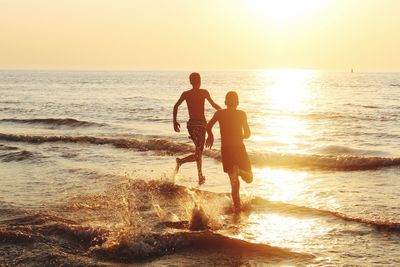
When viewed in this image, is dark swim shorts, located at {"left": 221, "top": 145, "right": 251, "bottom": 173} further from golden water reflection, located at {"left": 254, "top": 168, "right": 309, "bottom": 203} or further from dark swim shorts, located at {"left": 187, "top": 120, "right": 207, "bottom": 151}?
golden water reflection, located at {"left": 254, "top": 168, "right": 309, "bottom": 203}

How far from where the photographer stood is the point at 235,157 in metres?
8.52

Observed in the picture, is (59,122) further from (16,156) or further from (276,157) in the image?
(276,157)

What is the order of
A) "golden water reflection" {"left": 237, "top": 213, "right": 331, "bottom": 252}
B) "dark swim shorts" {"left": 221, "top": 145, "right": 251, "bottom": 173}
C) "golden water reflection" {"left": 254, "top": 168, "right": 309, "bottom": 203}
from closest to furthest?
"golden water reflection" {"left": 237, "top": 213, "right": 331, "bottom": 252} → "dark swim shorts" {"left": 221, "top": 145, "right": 251, "bottom": 173} → "golden water reflection" {"left": 254, "top": 168, "right": 309, "bottom": 203}

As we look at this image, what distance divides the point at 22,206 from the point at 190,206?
332 centimetres

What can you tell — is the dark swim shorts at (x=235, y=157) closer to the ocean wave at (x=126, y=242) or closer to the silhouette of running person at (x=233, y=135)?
the silhouette of running person at (x=233, y=135)

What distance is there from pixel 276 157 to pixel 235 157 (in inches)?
333

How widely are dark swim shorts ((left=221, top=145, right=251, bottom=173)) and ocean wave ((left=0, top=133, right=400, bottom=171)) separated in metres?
6.81

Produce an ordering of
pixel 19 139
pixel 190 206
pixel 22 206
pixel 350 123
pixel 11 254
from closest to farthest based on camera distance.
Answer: pixel 11 254
pixel 190 206
pixel 22 206
pixel 19 139
pixel 350 123

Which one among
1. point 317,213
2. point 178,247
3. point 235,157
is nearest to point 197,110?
point 235,157

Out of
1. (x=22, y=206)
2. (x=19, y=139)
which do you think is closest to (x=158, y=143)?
(x=19, y=139)

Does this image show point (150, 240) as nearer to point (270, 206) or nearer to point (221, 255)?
point (221, 255)

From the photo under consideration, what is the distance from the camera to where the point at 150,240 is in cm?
720

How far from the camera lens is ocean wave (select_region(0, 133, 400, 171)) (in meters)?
14.9

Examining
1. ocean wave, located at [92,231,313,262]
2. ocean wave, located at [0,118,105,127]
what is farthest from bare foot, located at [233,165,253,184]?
ocean wave, located at [0,118,105,127]
